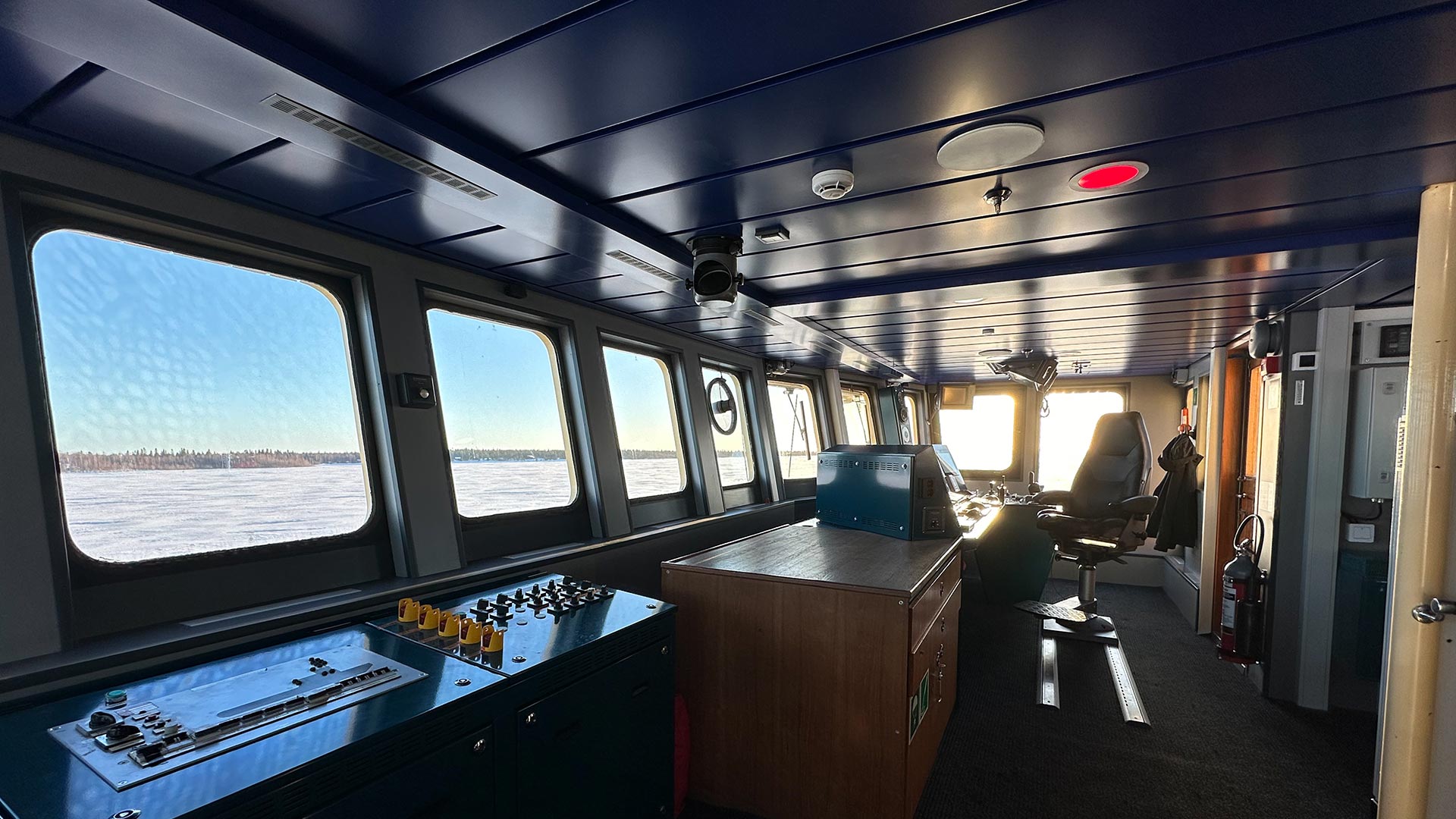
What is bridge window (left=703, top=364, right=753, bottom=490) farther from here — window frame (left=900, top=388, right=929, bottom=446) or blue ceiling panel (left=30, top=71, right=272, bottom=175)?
window frame (left=900, top=388, right=929, bottom=446)

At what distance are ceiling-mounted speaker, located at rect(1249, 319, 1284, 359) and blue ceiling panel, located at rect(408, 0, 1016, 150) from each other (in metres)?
3.52

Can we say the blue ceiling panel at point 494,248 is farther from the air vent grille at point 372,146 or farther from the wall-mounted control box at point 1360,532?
the wall-mounted control box at point 1360,532

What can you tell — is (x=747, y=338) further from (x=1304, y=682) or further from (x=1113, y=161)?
(x=1304, y=682)

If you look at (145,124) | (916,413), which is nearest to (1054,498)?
(916,413)

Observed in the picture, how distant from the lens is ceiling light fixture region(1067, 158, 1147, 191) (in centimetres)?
167

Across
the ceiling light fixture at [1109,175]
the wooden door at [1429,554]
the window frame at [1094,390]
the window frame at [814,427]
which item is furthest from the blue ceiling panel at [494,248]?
the window frame at [1094,390]

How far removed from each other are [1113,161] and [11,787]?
2694mm

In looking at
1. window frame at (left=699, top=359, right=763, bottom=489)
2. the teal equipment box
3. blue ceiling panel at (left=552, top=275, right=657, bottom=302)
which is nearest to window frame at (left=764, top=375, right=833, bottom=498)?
window frame at (left=699, top=359, right=763, bottom=489)

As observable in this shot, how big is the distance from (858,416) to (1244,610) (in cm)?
426

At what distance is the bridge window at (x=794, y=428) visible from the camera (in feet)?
18.7

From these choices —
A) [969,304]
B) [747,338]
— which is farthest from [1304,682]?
[747,338]

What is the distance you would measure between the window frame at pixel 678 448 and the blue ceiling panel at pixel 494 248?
1.08m

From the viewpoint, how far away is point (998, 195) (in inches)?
72.3

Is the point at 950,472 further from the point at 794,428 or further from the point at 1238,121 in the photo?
the point at 1238,121
